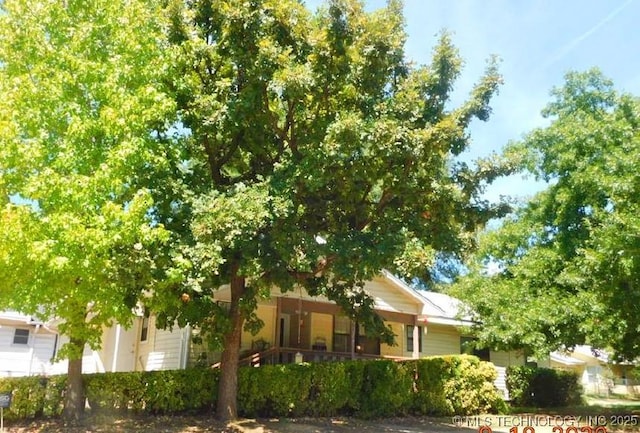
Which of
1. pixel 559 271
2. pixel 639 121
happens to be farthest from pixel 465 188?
pixel 639 121

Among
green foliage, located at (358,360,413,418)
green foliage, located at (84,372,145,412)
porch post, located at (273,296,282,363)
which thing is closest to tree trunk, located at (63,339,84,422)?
green foliage, located at (84,372,145,412)

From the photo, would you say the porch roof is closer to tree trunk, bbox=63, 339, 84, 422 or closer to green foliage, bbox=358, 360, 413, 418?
green foliage, bbox=358, 360, 413, 418

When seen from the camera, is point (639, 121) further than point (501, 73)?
Yes

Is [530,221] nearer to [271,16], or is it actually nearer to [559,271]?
[559,271]

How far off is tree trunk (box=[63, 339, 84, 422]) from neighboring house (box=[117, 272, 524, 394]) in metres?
4.17

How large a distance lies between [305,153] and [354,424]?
26.2 ft

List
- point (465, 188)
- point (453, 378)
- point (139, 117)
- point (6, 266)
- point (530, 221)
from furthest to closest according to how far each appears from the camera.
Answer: point (530, 221) → point (453, 378) → point (465, 188) → point (139, 117) → point (6, 266)

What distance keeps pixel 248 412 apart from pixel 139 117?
8.64 meters

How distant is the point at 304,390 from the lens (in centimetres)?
1563

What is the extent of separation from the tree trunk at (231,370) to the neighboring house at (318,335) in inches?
121

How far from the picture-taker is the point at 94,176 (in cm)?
1044

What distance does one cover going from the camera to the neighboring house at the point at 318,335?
1816 cm

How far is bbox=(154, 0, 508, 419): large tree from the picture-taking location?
11469 mm

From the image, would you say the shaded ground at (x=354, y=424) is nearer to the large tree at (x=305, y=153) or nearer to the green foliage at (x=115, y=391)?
the green foliage at (x=115, y=391)
